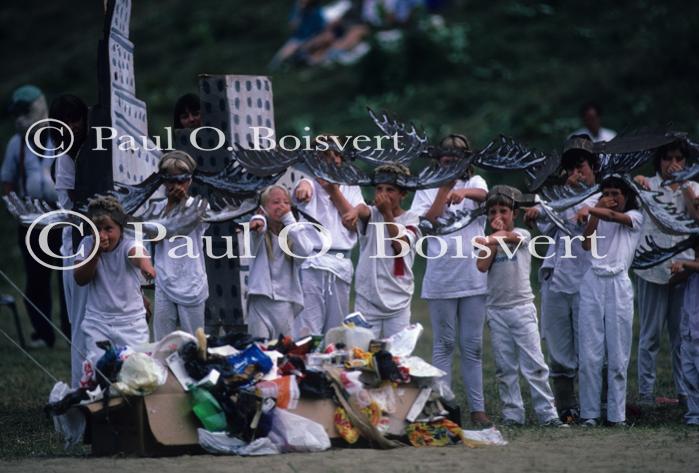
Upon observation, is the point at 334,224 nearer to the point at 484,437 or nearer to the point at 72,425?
the point at 484,437

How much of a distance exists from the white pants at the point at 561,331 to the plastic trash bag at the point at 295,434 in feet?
9.01

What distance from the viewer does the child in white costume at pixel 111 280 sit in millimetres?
8977

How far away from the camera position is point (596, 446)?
28.3 feet

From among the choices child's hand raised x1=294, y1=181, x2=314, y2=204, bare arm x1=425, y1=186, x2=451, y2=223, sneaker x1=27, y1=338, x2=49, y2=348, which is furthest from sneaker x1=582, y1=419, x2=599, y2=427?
sneaker x1=27, y1=338, x2=49, y2=348

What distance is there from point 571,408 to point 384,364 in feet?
7.72

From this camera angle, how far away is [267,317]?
9781 mm

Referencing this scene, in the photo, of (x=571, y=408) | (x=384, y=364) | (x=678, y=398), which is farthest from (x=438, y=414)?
(x=678, y=398)

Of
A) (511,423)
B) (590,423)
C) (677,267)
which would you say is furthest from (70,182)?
(677,267)

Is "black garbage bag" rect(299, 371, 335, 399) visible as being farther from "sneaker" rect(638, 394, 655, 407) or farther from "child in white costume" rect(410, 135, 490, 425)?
"sneaker" rect(638, 394, 655, 407)

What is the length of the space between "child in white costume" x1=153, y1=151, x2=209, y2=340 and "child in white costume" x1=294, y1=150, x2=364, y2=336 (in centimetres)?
88

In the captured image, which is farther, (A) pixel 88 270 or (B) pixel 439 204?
(B) pixel 439 204

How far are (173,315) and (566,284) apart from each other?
9.73 ft

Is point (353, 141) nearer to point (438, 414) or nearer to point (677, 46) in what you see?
point (438, 414)

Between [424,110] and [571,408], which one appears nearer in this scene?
[571,408]
